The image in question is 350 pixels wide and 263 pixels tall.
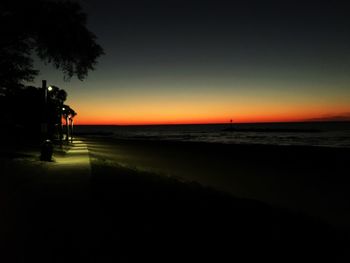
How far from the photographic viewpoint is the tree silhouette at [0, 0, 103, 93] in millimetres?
14938

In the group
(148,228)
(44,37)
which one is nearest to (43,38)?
(44,37)

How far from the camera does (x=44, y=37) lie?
647 inches

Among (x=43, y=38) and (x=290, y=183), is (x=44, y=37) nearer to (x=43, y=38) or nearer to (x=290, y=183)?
(x=43, y=38)

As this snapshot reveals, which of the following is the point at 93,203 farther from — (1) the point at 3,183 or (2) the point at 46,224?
(1) the point at 3,183

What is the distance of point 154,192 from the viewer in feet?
38.1

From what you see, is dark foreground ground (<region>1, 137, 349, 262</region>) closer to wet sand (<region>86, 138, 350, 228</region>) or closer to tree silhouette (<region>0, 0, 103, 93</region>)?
wet sand (<region>86, 138, 350, 228</region>)

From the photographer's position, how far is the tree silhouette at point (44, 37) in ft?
49.0

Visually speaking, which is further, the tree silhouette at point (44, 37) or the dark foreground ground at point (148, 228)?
the tree silhouette at point (44, 37)


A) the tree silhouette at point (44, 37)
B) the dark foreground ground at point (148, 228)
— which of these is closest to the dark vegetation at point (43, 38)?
the tree silhouette at point (44, 37)

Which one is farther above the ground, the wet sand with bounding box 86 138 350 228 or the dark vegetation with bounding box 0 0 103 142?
the dark vegetation with bounding box 0 0 103 142

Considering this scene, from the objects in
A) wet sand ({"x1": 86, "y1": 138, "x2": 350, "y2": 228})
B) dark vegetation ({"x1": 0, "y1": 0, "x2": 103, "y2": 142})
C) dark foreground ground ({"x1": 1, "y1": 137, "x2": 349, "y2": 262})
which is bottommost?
wet sand ({"x1": 86, "y1": 138, "x2": 350, "y2": 228})

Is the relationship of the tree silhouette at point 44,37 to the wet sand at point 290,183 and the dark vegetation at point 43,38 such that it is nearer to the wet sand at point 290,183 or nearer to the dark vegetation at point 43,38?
the dark vegetation at point 43,38

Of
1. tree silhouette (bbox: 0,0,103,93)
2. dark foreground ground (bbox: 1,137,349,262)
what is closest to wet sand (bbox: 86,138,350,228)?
dark foreground ground (bbox: 1,137,349,262)

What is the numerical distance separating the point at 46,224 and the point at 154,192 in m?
5.05
